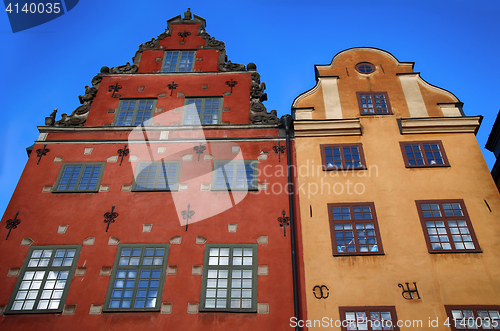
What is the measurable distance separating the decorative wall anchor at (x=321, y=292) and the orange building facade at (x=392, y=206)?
26mm

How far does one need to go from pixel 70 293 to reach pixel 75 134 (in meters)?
5.87

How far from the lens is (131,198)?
42.0 ft

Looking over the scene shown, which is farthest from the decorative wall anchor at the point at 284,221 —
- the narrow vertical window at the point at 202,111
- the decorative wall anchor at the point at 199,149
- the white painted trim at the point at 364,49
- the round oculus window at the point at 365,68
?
the round oculus window at the point at 365,68

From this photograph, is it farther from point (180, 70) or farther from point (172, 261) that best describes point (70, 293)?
point (180, 70)

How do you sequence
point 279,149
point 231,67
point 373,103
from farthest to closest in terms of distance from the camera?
point 231,67, point 373,103, point 279,149

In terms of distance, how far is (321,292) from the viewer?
10820 mm

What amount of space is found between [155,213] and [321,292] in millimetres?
5250

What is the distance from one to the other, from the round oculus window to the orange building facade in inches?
2.8

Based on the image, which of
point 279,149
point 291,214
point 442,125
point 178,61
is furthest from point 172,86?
→ point 442,125

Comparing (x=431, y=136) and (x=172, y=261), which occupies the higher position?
(x=431, y=136)

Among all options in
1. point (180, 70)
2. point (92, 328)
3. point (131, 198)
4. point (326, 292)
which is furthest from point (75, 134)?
point (326, 292)

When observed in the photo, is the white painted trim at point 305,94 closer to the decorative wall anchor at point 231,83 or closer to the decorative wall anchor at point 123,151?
the decorative wall anchor at point 231,83

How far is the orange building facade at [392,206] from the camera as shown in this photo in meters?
10.5

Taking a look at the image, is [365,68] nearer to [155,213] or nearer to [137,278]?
[155,213]
